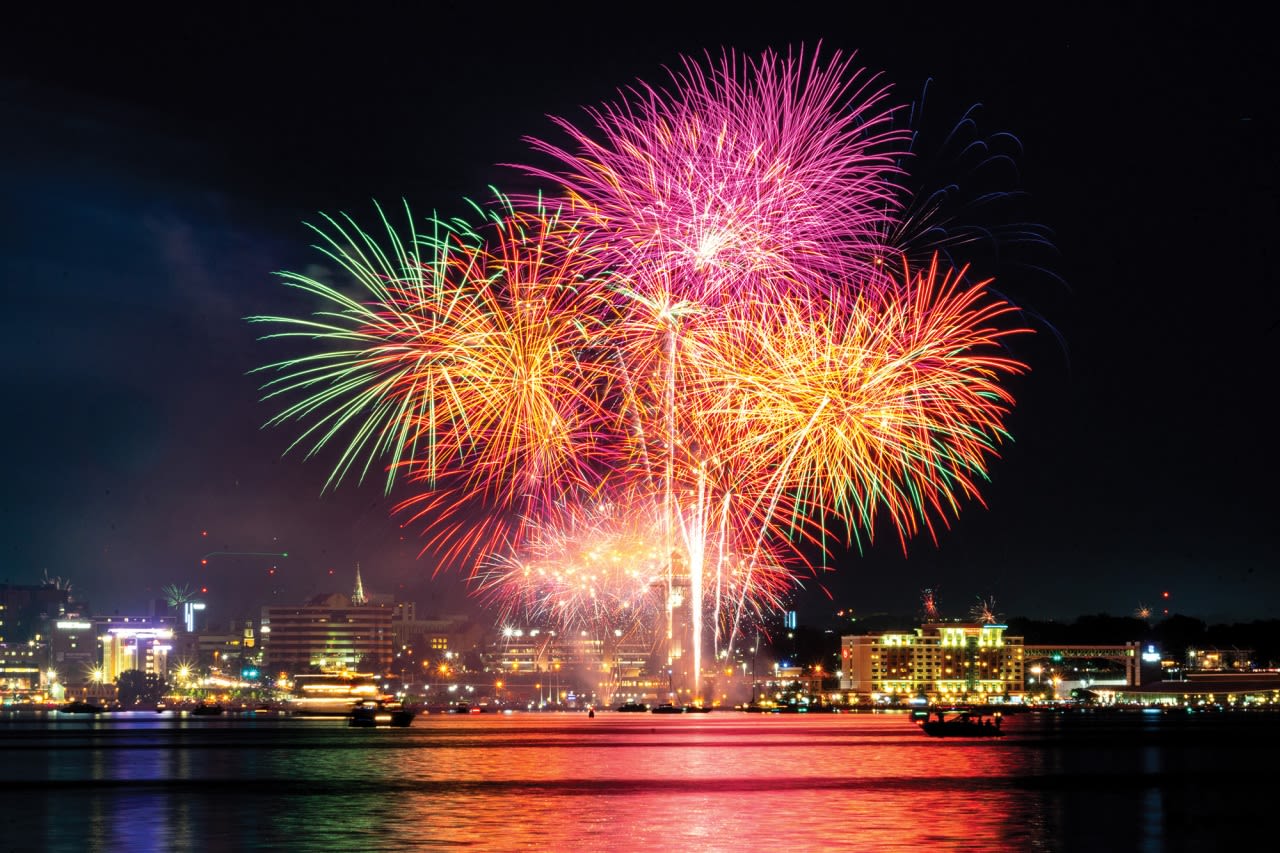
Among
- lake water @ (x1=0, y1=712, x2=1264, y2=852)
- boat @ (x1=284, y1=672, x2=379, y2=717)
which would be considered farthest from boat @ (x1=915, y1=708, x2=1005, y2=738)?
boat @ (x1=284, y1=672, x2=379, y2=717)

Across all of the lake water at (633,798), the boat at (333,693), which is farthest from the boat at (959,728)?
the boat at (333,693)

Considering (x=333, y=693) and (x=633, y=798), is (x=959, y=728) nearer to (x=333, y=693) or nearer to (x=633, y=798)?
(x=633, y=798)

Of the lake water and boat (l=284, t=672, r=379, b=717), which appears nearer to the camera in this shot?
the lake water

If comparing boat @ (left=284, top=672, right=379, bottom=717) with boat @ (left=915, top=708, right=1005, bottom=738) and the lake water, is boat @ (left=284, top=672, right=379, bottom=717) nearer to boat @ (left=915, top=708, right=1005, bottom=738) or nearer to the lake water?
boat @ (left=915, top=708, right=1005, bottom=738)

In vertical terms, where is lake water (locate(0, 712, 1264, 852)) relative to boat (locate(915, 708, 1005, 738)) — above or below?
above

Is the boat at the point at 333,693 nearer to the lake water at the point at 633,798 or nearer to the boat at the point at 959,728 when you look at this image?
the boat at the point at 959,728

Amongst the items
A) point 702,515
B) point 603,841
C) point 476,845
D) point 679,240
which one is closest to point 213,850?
point 476,845

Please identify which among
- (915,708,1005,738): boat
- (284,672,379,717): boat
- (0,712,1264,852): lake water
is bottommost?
(284,672,379,717): boat

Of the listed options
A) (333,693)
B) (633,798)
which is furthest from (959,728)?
(333,693)

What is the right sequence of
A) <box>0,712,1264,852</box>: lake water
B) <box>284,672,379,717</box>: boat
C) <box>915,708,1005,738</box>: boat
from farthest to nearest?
1. <box>284,672,379,717</box>: boat
2. <box>915,708,1005,738</box>: boat
3. <box>0,712,1264,852</box>: lake water
